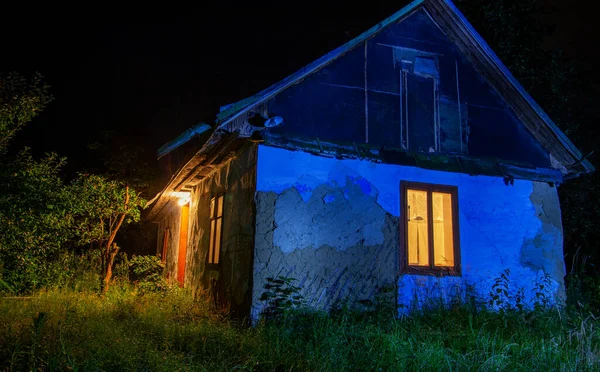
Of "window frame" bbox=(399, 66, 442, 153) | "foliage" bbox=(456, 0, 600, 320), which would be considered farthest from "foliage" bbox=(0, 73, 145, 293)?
"foliage" bbox=(456, 0, 600, 320)

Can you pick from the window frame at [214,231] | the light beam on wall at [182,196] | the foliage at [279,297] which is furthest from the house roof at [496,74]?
the light beam on wall at [182,196]

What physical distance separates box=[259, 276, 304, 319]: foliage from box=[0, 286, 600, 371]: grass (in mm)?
181

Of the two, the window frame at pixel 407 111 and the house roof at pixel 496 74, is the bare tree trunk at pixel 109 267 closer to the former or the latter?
the house roof at pixel 496 74

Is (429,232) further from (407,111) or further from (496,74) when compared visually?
(496,74)

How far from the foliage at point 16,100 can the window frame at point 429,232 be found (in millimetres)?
7204

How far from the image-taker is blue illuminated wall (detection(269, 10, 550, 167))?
8.00 meters

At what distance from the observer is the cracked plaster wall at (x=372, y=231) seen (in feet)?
23.6

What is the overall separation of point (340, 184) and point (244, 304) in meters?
2.38

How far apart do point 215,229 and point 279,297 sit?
A: 2915 millimetres

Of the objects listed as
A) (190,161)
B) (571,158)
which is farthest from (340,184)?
(571,158)

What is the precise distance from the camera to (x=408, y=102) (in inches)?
342

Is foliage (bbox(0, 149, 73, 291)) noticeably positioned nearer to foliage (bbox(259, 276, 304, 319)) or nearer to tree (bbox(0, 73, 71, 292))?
tree (bbox(0, 73, 71, 292))

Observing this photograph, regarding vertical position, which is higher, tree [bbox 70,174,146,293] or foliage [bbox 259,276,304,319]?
tree [bbox 70,174,146,293]

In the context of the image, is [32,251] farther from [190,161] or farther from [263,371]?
[263,371]
